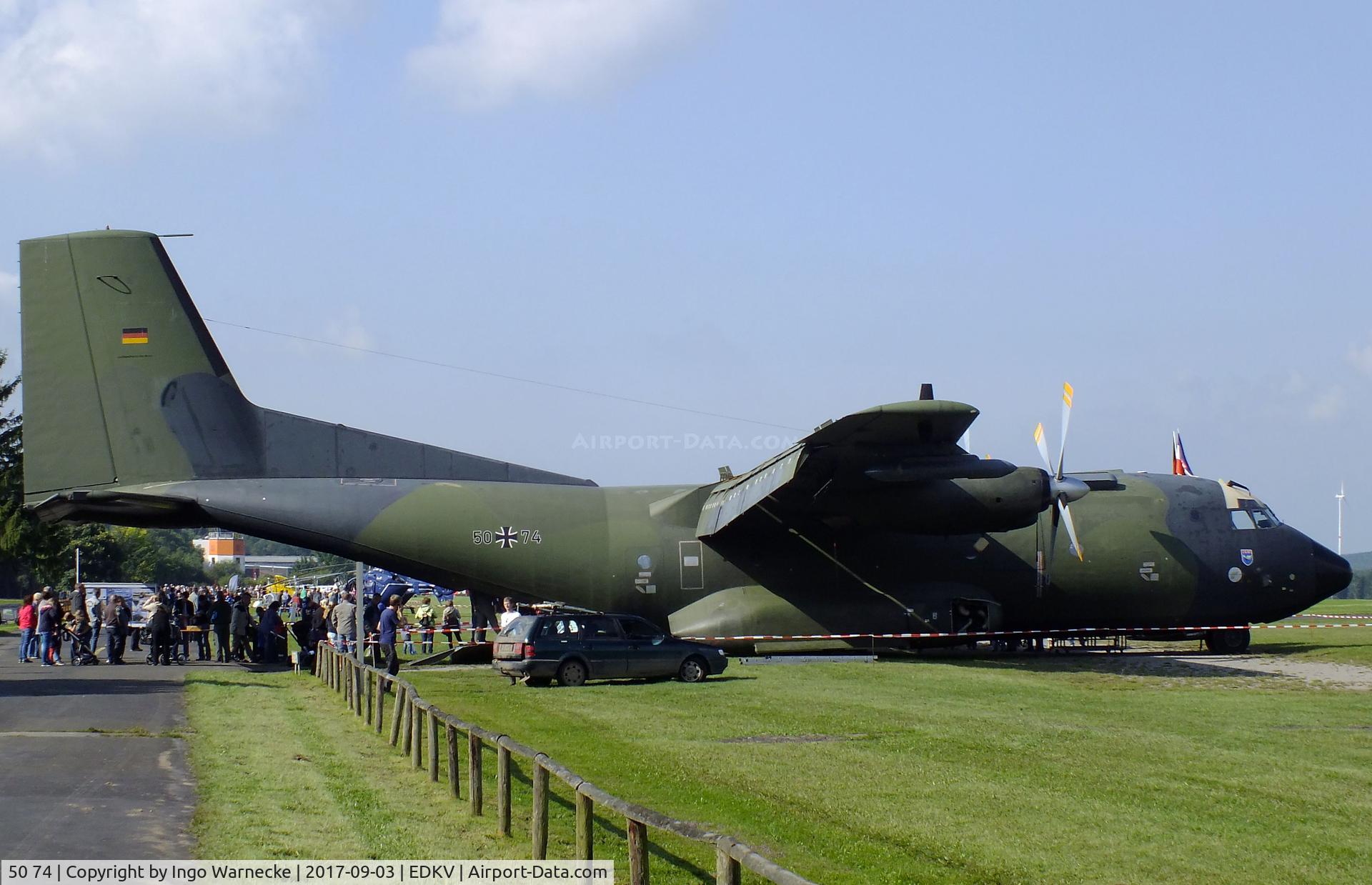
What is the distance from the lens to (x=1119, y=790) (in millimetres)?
12609

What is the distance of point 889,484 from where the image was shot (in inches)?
955

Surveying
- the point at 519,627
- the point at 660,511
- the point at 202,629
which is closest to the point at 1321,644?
the point at 660,511

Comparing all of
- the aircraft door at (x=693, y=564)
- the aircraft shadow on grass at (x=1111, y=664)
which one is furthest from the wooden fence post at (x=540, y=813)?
the aircraft shadow on grass at (x=1111, y=664)

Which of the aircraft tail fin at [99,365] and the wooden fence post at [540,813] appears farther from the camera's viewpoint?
the aircraft tail fin at [99,365]

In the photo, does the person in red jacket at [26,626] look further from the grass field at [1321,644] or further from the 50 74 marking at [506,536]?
the grass field at [1321,644]

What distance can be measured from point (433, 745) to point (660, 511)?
47.8 feet

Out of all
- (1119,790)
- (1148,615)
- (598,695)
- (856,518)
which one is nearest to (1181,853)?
(1119,790)

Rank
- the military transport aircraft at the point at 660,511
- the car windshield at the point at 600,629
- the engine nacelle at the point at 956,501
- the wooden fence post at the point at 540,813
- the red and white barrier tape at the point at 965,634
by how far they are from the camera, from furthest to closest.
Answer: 1. the red and white barrier tape at the point at 965,634
2. the military transport aircraft at the point at 660,511
3. the engine nacelle at the point at 956,501
4. the car windshield at the point at 600,629
5. the wooden fence post at the point at 540,813

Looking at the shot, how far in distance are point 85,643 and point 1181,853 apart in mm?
29392

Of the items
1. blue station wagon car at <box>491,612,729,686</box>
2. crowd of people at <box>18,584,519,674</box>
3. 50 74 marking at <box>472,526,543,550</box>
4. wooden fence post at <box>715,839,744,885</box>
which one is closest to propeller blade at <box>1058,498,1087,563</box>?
blue station wagon car at <box>491,612,729,686</box>

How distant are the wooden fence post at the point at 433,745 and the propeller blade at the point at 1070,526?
54.7 feet

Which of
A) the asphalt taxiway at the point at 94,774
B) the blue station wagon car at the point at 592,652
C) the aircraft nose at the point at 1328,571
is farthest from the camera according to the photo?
the aircraft nose at the point at 1328,571

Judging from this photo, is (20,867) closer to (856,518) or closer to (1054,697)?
(1054,697)

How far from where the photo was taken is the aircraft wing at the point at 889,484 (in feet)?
73.9
